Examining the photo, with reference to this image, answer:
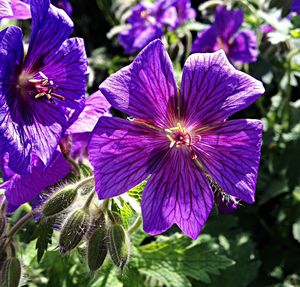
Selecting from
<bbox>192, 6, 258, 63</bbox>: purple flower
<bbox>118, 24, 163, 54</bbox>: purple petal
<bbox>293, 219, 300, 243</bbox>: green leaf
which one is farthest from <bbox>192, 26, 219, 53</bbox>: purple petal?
<bbox>293, 219, 300, 243</bbox>: green leaf

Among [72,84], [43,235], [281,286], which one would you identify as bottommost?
[281,286]

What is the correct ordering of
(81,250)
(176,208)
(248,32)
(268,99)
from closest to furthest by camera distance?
(176,208) < (81,250) < (248,32) < (268,99)

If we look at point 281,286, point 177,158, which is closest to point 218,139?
point 177,158

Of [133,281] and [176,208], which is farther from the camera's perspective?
[133,281]

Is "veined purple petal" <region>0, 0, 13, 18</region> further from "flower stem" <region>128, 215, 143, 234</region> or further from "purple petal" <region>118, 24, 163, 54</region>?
"purple petal" <region>118, 24, 163, 54</region>

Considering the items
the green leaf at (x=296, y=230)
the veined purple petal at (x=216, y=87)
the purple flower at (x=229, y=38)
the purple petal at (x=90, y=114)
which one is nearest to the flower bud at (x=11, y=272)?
the purple petal at (x=90, y=114)

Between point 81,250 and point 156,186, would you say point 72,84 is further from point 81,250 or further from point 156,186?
point 81,250
